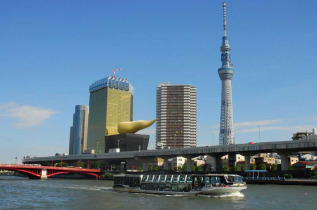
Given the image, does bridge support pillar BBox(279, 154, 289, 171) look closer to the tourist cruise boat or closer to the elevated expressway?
the elevated expressway

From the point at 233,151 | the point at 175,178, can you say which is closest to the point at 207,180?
the point at 175,178

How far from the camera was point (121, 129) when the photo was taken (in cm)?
18650

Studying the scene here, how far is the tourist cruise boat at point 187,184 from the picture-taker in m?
54.7

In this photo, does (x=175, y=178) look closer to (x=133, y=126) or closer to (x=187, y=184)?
(x=187, y=184)

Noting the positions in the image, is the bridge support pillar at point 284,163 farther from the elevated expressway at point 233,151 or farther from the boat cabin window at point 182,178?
the boat cabin window at point 182,178

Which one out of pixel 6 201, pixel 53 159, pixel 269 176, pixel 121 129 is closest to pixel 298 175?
pixel 269 176

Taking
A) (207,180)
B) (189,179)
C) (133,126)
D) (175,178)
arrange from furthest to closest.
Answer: (133,126) < (175,178) < (189,179) < (207,180)

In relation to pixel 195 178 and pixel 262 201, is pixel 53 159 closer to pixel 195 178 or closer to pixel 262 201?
pixel 195 178

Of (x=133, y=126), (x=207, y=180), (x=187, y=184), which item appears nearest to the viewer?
(x=207, y=180)

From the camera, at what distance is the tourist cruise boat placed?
5466cm

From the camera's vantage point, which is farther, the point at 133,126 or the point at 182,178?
the point at 133,126

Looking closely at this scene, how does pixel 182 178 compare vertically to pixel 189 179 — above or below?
above

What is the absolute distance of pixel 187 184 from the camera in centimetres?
5781

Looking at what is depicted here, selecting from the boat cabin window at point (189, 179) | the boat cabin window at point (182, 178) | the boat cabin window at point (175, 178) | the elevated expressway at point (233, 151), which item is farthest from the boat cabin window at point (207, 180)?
the elevated expressway at point (233, 151)
